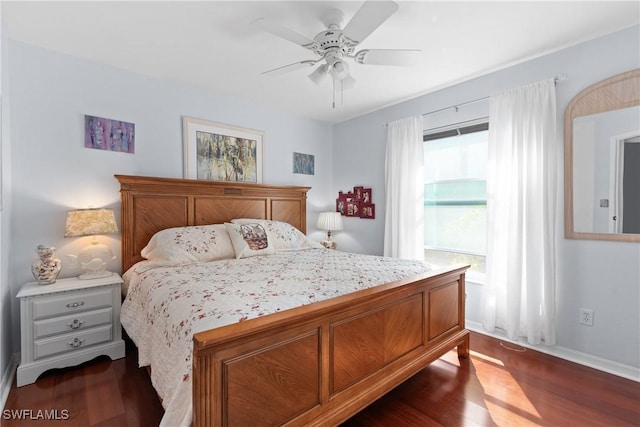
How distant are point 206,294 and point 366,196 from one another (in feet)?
9.37

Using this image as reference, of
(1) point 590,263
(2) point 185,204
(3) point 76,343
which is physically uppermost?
(2) point 185,204

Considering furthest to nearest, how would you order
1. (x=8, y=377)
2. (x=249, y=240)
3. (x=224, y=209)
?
(x=224, y=209)
(x=249, y=240)
(x=8, y=377)

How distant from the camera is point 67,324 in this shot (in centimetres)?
218

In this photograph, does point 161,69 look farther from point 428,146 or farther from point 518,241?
point 518,241

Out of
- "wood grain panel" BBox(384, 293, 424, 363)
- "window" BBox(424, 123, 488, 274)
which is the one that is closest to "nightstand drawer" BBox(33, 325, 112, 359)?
"wood grain panel" BBox(384, 293, 424, 363)

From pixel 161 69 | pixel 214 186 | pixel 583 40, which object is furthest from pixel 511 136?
pixel 161 69

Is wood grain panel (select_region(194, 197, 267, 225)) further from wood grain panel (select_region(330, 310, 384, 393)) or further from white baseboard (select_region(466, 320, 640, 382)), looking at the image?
white baseboard (select_region(466, 320, 640, 382))

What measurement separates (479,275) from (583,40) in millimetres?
2143

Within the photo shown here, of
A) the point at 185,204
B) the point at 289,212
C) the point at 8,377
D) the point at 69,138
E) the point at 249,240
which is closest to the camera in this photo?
the point at 8,377

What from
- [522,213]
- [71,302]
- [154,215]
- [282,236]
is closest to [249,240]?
[282,236]

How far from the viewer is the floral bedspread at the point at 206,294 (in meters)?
1.29

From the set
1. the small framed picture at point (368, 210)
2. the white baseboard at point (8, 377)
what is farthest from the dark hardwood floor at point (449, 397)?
the small framed picture at point (368, 210)

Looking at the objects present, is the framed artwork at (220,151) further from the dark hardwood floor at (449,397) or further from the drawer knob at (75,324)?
the dark hardwood floor at (449,397)

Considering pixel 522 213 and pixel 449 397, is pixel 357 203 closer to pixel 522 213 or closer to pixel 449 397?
pixel 522 213
